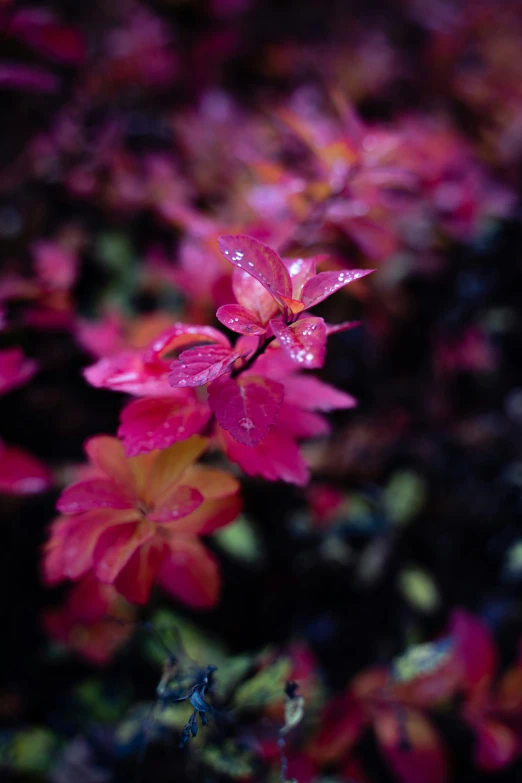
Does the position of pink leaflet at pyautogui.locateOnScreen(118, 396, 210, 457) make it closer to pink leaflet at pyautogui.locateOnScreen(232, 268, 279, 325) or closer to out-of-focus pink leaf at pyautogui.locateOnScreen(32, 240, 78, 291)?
pink leaflet at pyautogui.locateOnScreen(232, 268, 279, 325)

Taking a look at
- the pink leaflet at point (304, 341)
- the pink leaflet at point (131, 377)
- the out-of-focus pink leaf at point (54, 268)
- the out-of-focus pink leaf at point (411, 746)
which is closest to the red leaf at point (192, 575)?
the pink leaflet at point (131, 377)

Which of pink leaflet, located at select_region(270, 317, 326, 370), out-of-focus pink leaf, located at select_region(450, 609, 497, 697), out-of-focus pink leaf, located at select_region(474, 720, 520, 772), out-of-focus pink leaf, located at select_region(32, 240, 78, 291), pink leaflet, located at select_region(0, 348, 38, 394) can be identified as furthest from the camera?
out-of-focus pink leaf, located at select_region(32, 240, 78, 291)

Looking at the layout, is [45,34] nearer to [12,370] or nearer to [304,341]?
[12,370]

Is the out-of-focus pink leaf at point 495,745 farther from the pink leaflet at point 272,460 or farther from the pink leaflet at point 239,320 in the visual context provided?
the pink leaflet at point 239,320

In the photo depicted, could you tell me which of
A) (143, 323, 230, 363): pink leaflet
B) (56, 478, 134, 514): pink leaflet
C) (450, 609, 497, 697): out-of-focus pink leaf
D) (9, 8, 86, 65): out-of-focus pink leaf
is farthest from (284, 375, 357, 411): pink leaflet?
(9, 8, 86, 65): out-of-focus pink leaf

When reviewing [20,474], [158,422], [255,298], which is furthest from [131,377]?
[20,474]

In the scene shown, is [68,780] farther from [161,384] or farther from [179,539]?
[161,384]
